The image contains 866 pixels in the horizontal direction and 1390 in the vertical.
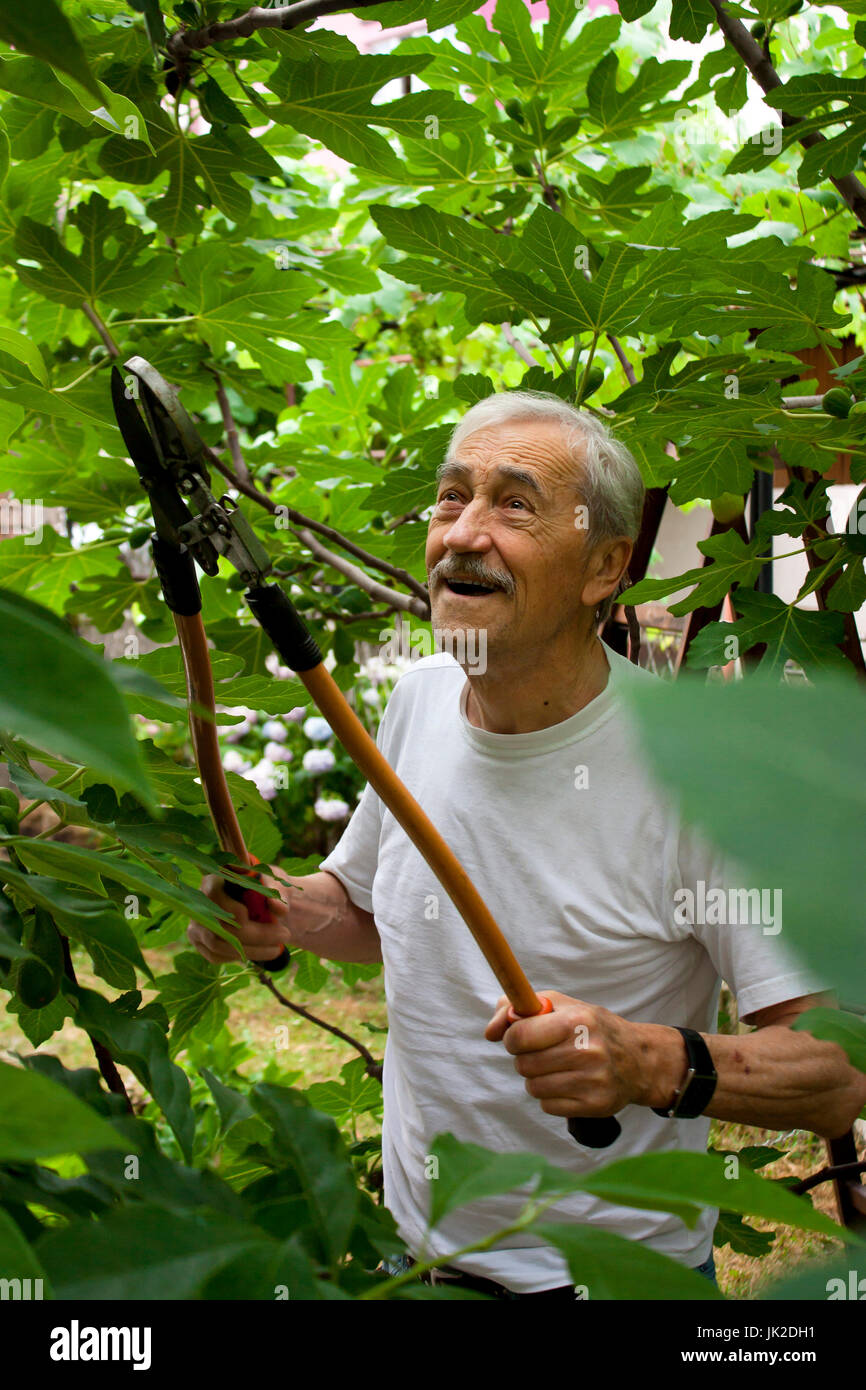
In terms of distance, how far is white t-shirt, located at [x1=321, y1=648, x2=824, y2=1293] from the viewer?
1.13m

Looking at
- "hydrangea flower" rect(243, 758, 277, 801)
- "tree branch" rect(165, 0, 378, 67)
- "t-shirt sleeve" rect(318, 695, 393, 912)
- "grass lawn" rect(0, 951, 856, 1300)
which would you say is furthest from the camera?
"hydrangea flower" rect(243, 758, 277, 801)

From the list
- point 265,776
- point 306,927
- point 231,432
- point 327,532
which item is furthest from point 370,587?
point 265,776

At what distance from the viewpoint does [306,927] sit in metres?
1.34

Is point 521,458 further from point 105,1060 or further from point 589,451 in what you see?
point 105,1060

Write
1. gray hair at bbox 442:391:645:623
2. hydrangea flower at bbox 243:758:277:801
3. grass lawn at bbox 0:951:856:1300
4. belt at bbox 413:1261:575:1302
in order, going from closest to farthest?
belt at bbox 413:1261:575:1302
gray hair at bbox 442:391:645:623
grass lawn at bbox 0:951:856:1300
hydrangea flower at bbox 243:758:277:801

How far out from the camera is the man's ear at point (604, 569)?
1.30 meters

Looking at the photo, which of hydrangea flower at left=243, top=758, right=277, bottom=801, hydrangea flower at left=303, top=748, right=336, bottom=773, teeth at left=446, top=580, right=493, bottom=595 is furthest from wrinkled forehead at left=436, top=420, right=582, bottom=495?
hydrangea flower at left=303, top=748, right=336, bottom=773

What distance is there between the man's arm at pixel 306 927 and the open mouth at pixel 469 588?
36 cm

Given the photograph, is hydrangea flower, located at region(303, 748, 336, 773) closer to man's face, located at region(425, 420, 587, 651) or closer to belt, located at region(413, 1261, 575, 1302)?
man's face, located at region(425, 420, 587, 651)

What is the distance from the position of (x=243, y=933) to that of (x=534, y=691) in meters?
0.40

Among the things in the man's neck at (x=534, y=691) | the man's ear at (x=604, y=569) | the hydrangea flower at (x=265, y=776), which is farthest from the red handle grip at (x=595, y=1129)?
the hydrangea flower at (x=265, y=776)

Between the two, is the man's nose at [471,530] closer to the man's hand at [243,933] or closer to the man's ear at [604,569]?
the man's ear at [604,569]

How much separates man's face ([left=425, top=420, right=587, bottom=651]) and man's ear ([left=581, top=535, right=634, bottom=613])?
0.02 metres
